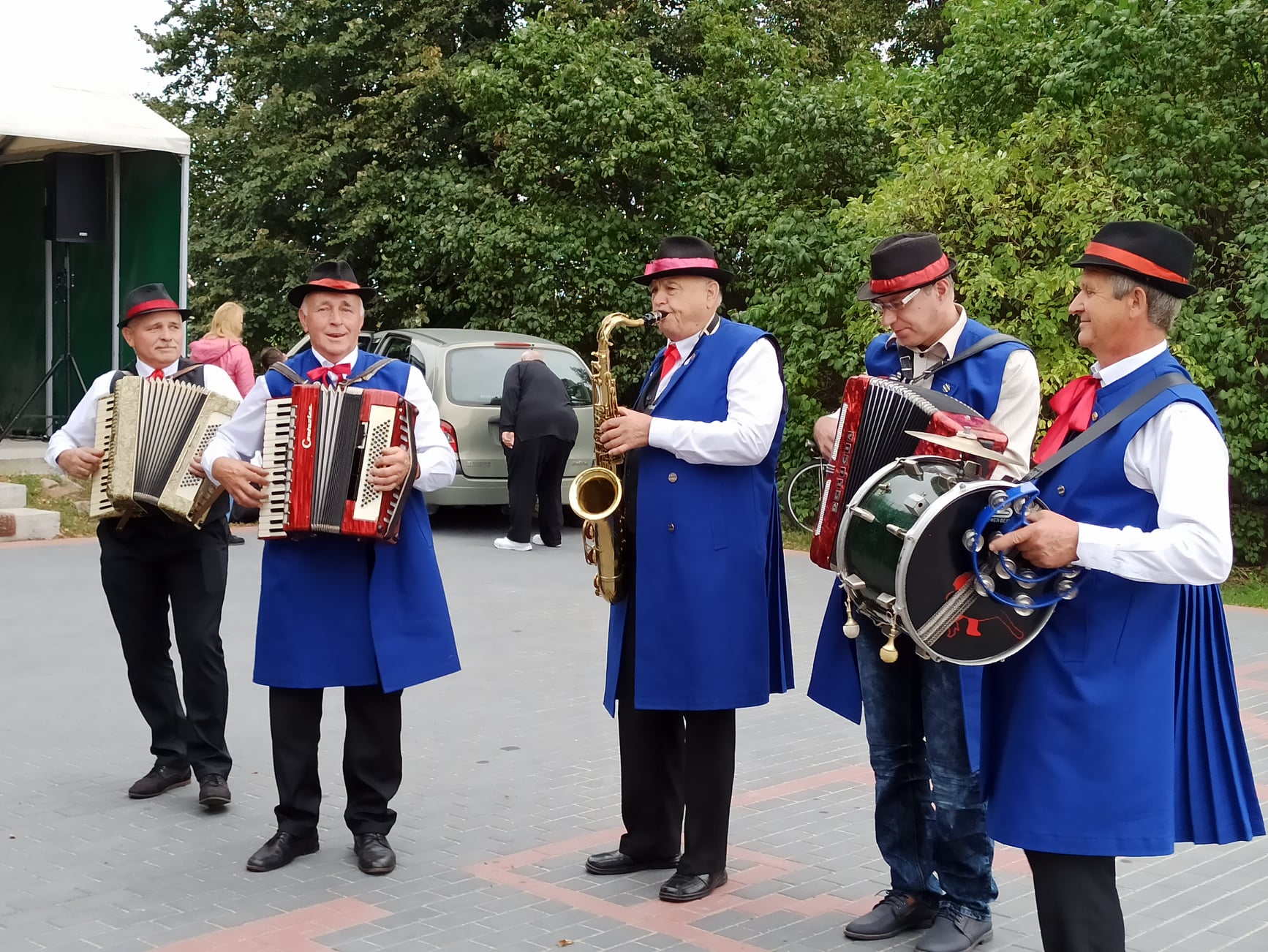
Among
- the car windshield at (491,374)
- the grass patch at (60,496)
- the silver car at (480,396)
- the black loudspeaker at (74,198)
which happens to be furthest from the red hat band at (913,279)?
the black loudspeaker at (74,198)

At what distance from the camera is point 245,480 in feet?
16.8

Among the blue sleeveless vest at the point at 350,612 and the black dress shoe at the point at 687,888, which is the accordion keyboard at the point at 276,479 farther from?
the black dress shoe at the point at 687,888

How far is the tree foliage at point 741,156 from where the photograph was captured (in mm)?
12938

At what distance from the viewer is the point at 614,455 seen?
5.06 metres

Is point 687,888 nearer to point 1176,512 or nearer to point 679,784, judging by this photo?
point 679,784

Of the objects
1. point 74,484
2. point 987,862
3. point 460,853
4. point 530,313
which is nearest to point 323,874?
point 460,853

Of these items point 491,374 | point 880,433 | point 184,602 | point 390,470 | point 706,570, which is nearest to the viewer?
point 880,433

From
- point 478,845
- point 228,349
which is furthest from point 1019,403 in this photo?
point 228,349

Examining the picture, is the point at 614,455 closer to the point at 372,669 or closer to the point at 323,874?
the point at 372,669

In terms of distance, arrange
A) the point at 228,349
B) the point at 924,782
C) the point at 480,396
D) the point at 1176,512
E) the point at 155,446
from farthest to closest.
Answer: the point at 480,396 → the point at 228,349 → the point at 155,446 → the point at 924,782 → the point at 1176,512

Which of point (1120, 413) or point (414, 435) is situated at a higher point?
point (1120, 413)

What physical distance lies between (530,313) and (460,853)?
13.7 m

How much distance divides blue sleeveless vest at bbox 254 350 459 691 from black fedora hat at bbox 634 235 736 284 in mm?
1099

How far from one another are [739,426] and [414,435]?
1208mm
